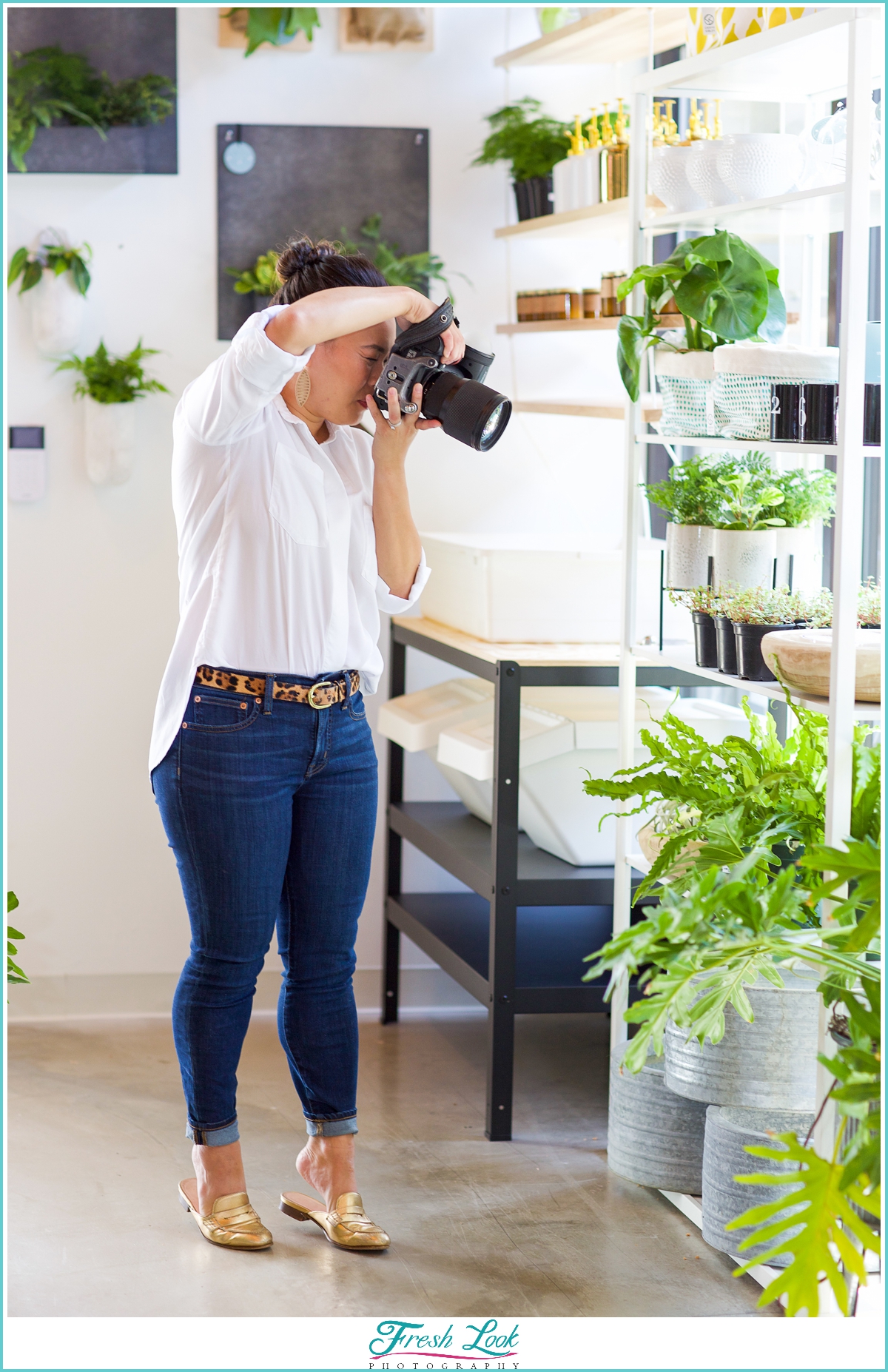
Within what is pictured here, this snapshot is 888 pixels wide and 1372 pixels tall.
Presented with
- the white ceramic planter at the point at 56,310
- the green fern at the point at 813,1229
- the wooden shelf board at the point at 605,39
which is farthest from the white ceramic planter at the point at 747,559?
the white ceramic planter at the point at 56,310

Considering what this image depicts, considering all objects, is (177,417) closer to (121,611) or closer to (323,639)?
(323,639)

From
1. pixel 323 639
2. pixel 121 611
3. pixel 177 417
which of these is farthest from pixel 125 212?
pixel 323 639

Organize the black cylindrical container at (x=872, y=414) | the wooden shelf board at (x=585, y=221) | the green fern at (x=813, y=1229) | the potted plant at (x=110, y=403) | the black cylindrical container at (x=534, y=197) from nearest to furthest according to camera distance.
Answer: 1. the green fern at (x=813, y=1229)
2. the black cylindrical container at (x=872, y=414)
3. the wooden shelf board at (x=585, y=221)
4. the black cylindrical container at (x=534, y=197)
5. the potted plant at (x=110, y=403)

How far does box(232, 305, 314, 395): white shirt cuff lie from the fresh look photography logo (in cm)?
120

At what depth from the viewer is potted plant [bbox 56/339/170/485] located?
3.07 meters

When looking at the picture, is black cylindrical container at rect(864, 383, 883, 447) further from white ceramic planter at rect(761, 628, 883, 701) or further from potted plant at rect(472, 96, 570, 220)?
potted plant at rect(472, 96, 570, 220)

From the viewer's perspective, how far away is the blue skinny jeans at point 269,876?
6.47 ft

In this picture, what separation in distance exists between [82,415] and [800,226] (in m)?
1.59

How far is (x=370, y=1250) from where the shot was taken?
2.12m

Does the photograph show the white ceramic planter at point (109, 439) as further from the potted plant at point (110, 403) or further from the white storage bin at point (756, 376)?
the white storage bin at point (756, 376)

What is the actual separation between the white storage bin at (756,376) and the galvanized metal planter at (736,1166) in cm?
96

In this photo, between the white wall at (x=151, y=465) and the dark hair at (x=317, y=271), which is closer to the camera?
the dark hair at (x=317, y=271)

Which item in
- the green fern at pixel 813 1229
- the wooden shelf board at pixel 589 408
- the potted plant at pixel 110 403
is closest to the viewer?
the green fern at pixel 813 1229

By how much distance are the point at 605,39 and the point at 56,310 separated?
4.13ft
